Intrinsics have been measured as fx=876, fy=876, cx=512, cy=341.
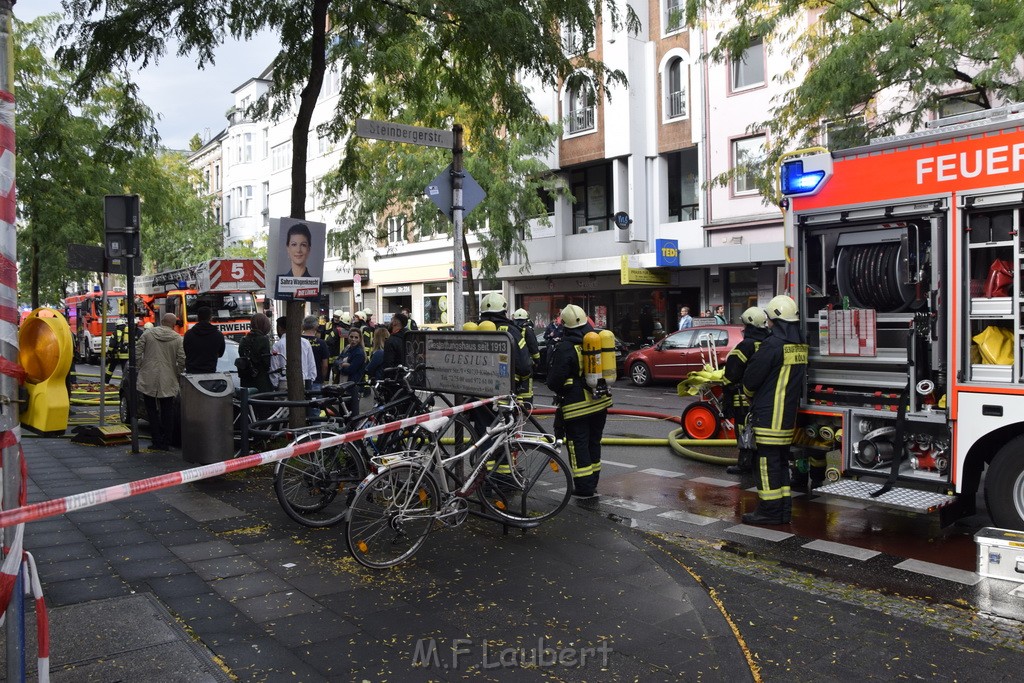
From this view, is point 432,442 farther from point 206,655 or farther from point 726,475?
point 726,475

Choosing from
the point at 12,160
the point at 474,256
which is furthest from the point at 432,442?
the point at 474,256

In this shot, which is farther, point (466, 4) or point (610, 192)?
point (610, 192)

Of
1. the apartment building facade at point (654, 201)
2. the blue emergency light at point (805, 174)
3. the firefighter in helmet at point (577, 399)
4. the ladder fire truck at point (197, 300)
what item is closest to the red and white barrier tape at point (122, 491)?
the firefighter in helmet at point (577, 399)

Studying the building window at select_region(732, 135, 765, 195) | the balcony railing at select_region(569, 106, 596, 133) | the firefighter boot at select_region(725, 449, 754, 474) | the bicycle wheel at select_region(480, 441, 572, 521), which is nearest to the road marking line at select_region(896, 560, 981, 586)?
the bicycle wheel at select_region(480, 441, 572, 521)

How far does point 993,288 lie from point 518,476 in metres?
3.79

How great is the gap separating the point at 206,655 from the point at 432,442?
8.11 ft

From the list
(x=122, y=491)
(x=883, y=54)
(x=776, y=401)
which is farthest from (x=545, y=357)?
(x=122, y=491)

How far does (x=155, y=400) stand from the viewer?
10789mm

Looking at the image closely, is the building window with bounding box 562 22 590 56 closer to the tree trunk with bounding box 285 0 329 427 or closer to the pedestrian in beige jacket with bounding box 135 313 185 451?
the tree trunk with bounding box 285 0 329 427

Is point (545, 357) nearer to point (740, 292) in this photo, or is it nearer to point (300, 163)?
point (740, 292)

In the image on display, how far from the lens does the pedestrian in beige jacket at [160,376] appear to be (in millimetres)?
10695

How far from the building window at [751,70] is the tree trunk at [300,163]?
17665 millimetres

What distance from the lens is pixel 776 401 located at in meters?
7.21

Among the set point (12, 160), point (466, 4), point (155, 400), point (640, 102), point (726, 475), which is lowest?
point (726, 475)
